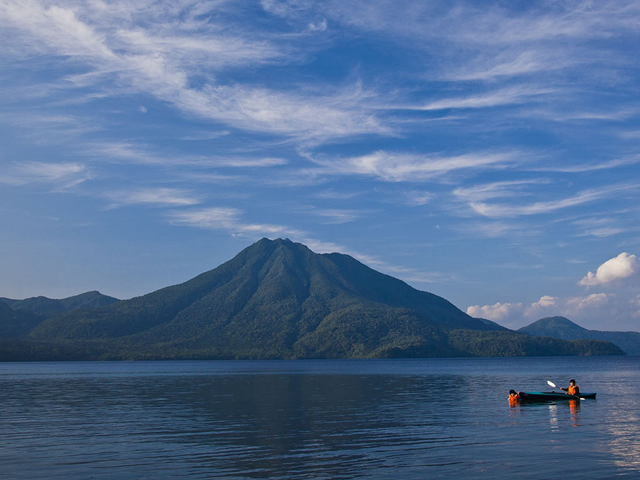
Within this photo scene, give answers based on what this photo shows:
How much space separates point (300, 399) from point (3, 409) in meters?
37.9

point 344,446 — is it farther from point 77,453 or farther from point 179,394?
point 179,394

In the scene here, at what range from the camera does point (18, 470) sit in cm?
3666

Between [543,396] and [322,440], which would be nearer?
[322,440]

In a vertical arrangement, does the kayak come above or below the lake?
above

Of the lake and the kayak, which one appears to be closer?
the lake

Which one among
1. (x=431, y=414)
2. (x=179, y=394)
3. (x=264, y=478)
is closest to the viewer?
(x=264, y=478)

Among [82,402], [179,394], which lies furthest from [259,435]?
[179,394]

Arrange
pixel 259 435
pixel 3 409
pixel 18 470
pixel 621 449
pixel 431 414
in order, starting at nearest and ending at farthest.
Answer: pixel 18 470 < pixel 621 449 < pixel 259 435 < pixel 431 414 < pixel 3 409

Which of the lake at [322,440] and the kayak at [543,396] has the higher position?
the kayak at [543,396]

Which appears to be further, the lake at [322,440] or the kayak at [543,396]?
the kayak at [543,396]

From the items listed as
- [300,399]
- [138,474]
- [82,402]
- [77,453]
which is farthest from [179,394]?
[138,474]

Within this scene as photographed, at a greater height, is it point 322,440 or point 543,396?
point 543,396

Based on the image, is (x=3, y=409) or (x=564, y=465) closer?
(x=564, y=465)

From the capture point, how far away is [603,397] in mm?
87188
